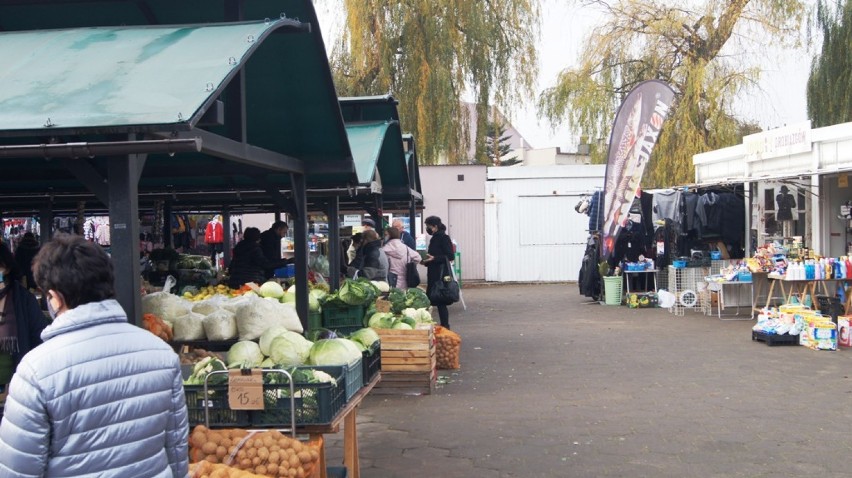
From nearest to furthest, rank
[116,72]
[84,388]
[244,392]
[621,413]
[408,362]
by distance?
[84,388] → [116,72] → [244,392] → [621,413] → [408,362]

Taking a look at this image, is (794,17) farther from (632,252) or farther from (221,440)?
(221,440)

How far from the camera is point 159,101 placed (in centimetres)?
414

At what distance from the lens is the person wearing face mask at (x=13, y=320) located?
20.0ft

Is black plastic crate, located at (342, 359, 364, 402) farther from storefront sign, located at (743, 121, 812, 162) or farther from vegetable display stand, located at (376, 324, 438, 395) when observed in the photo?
storefront sign, located at (743, 121, 812, 162)

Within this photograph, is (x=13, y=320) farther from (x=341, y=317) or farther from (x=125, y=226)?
(x=341, y=317)

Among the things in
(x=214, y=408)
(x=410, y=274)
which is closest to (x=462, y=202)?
(x=410, y=274)

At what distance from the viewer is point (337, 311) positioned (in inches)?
366

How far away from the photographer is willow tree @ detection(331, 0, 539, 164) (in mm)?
23812

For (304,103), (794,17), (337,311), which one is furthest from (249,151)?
(794,17)

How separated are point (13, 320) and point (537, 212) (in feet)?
66.3

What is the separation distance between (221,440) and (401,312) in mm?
6173

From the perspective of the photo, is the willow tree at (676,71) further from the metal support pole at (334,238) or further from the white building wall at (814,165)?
the metal support pole at (334,238)

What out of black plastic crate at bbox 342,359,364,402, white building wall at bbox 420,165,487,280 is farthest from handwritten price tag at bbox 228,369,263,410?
white building wall at bbox 420,165,487,280

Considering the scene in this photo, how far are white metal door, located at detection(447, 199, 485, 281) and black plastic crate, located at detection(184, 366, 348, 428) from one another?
2095 cm
